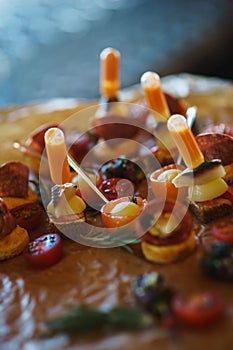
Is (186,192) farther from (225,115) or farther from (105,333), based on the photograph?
(225,115)

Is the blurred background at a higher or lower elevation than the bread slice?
higher

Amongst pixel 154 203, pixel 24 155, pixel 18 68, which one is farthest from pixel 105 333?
pixel 18 68

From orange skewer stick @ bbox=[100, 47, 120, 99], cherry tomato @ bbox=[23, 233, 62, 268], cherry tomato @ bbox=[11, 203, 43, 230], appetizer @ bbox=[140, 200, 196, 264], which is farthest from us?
orange skewer stick @ bbox=[100, 47, 120, 99]

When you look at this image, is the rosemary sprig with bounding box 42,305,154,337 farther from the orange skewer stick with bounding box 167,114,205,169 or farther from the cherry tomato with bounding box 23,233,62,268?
the orange skewer stick with bounding box 167,114,205,169

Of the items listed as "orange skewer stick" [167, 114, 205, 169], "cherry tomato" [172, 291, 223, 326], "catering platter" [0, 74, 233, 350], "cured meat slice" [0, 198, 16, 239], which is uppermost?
"orange skewer stick" [167, 114, 205, 169]

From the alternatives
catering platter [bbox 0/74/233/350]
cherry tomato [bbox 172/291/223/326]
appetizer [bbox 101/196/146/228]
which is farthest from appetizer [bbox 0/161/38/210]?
cherry tomato [bbox 172/291/223/326]

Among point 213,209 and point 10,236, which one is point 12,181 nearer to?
point 10,236

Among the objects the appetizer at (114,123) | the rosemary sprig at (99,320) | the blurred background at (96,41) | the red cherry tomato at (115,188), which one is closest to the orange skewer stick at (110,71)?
the appetizer at (114,123)

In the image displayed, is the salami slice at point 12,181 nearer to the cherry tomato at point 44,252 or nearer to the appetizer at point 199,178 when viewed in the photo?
the cherry tomato at point 44,252
